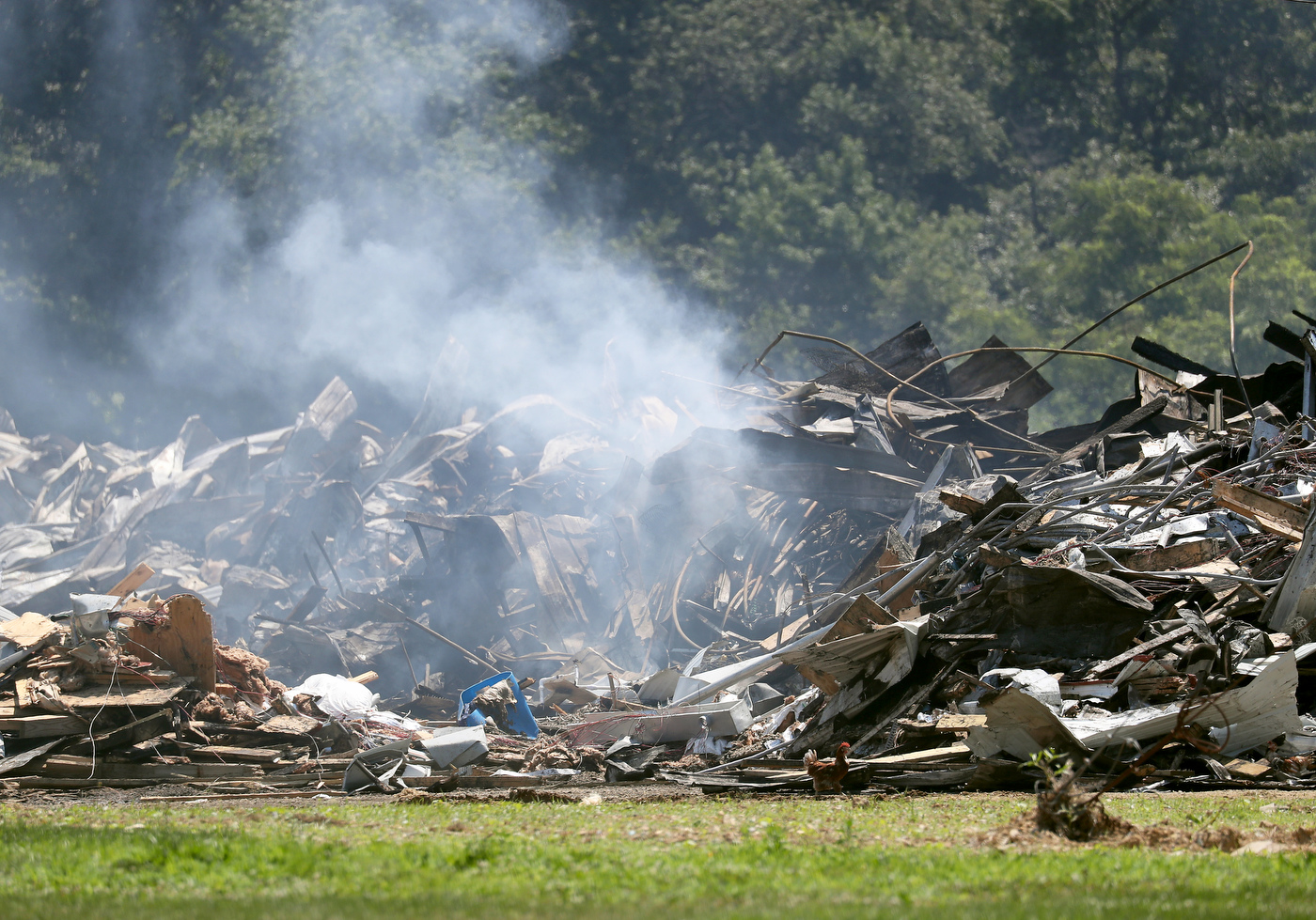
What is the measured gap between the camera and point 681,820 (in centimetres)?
507

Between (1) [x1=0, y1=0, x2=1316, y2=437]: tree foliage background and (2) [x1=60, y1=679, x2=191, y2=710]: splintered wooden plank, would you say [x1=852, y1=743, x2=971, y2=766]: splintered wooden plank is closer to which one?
(2) [x1=60, y1=679, x2=191, y2=710]: splintered wooden plank

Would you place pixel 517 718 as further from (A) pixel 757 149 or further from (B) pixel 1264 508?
(A) pixel 757 149

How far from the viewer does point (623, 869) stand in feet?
12.7

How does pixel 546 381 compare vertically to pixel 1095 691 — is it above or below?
above

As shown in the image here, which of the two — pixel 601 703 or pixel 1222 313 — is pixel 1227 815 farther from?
pixel 1222 313

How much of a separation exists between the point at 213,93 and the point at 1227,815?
1263 inches

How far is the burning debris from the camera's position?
21.9 feet

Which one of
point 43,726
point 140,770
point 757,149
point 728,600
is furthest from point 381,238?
point 140,770

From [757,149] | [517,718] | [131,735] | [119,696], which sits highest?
[757,149]

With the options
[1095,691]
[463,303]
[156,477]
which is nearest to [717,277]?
[463,303]

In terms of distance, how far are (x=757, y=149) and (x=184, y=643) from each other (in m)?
29.7

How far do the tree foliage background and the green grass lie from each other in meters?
25.3

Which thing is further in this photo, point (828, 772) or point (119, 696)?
point (119, 696)

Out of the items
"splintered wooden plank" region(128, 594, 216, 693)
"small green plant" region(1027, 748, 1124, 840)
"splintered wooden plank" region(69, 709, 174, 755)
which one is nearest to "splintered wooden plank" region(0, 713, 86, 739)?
"splintered wooden plank" region(69, 709, 174, 755)
